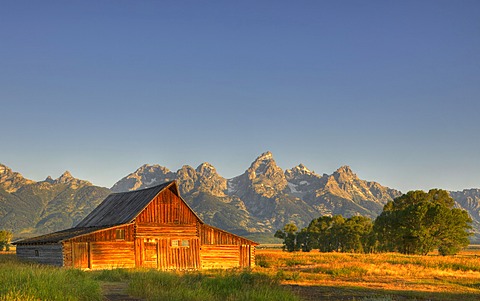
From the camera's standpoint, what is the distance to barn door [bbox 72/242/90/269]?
42406 millimetres

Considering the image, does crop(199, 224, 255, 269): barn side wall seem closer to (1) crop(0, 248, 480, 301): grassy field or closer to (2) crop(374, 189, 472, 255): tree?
(1) crop(0, 248, 480, 301): grassy field

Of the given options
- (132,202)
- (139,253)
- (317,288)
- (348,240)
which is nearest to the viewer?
(317,288)

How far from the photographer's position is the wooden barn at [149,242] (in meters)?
43.4

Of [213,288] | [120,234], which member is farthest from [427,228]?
[213,288]

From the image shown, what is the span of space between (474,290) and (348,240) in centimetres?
6340

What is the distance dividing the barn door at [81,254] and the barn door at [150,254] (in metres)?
4.88

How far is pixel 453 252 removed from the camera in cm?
7106

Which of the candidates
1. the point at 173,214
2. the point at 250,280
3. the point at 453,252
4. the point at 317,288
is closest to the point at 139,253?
the point at 173,214

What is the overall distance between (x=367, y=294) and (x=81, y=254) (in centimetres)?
2639

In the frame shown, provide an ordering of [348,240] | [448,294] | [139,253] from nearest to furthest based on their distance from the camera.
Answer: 1. [448,294]
2. [139,253]
3. [348,240]

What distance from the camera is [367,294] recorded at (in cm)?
2419

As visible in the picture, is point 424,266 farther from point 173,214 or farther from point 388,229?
point 388,229

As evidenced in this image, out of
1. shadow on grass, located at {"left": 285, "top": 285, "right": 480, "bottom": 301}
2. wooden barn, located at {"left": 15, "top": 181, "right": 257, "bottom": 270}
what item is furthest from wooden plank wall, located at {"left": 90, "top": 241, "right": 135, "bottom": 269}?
shadow on grass, located at {"left": 285, "top": 285, "right": 480, "bottom": 301}

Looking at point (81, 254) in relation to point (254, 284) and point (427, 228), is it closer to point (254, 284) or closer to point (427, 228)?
point (254, 284)
